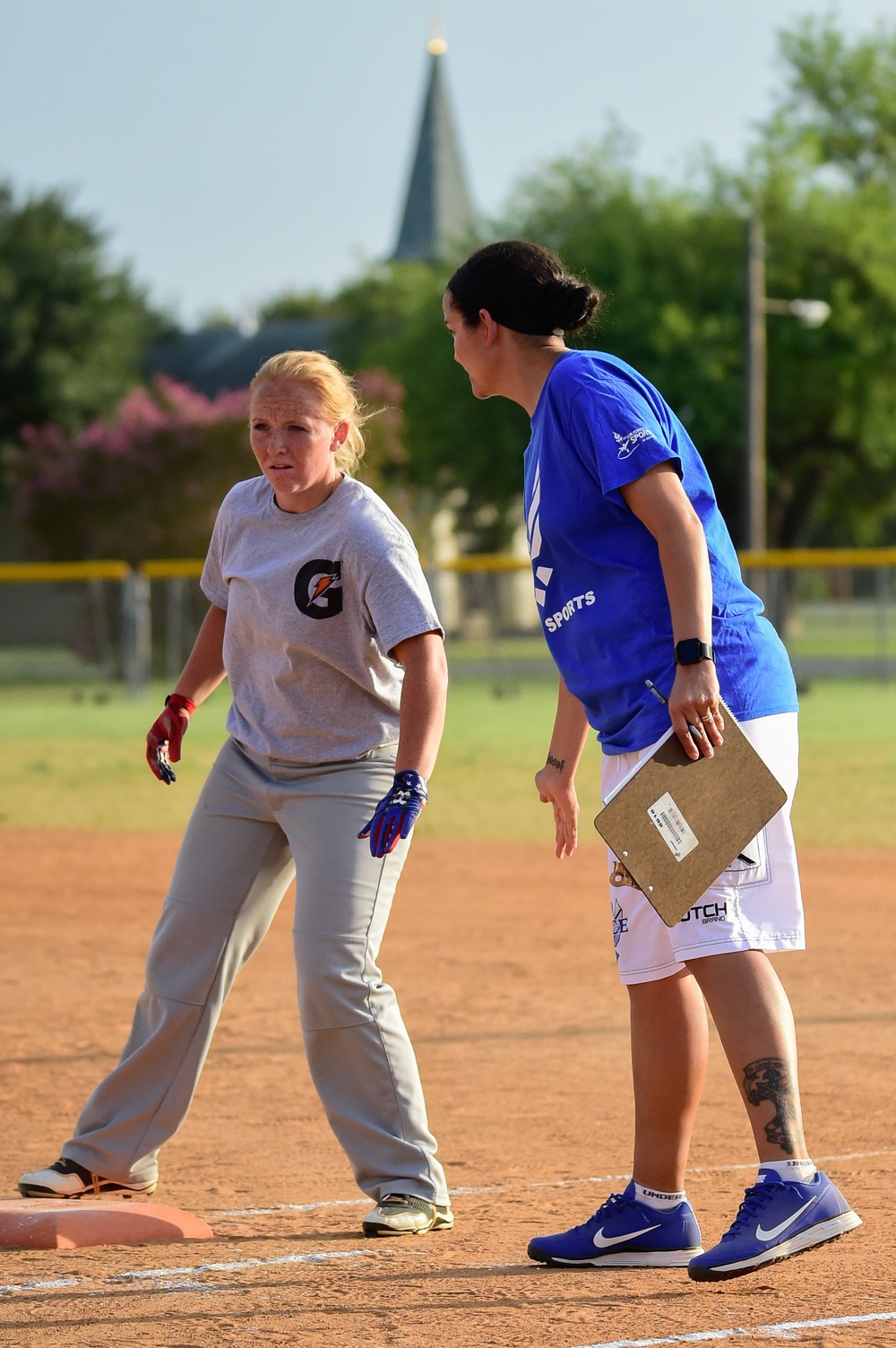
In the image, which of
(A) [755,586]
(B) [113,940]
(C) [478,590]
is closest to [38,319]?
(C) [478,590]

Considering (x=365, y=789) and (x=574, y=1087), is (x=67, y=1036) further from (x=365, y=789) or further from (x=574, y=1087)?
(x=365, y=789)

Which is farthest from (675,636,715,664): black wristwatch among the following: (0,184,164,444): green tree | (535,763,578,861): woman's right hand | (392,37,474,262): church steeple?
(392,37,474,262): church steeple

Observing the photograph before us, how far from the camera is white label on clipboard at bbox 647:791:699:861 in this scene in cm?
338

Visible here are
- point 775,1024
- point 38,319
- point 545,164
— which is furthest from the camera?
point 38,319

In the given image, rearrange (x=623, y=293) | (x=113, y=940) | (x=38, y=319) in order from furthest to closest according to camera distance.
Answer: (x=38, y=319)
(x=623, y=293)
(x=113, y=940)

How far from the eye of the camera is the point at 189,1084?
433 cm

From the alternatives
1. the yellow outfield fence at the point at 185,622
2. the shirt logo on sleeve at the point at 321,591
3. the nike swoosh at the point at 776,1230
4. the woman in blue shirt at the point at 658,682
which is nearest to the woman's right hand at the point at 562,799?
the woman in blue shirt at the point at 658,682

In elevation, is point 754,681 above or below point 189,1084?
above

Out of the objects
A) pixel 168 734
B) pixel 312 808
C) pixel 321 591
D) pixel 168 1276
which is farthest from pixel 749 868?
pixel 168 734

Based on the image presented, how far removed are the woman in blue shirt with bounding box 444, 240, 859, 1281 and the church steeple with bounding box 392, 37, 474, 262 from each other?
7579 centimetres

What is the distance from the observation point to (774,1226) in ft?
10.8

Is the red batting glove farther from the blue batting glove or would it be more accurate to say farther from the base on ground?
the base on ground

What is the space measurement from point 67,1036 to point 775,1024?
12.4 feet

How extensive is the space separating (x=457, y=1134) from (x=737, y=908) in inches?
81.1
